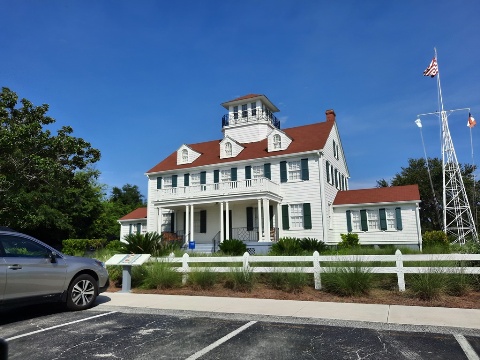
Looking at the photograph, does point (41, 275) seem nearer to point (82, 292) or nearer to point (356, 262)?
point (82, 292)

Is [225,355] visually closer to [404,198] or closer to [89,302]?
[89,302]

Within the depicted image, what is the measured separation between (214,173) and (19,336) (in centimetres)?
2318

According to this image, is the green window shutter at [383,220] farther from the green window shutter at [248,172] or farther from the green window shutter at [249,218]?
the green window shutter at [248,172]

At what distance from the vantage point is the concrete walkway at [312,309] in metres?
6.23

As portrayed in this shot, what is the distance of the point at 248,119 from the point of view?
102 feet

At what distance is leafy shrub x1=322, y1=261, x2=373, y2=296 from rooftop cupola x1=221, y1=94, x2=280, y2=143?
22358mm

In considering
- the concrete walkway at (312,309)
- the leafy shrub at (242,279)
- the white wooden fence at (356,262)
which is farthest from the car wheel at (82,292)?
the leafy shrub at (242,279)

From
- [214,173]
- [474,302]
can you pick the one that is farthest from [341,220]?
[474,302]

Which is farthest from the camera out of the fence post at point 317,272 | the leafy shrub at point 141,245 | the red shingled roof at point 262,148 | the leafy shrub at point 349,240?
the red shingled roof at point 262,148

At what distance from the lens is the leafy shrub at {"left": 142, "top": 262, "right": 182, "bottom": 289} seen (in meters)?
10.6

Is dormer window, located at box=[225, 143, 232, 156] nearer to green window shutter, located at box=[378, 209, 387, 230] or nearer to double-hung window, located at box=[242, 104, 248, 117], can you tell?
double-hung window, located at box=[242, 104, 248, 117]

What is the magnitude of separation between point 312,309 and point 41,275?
5246 millimetres

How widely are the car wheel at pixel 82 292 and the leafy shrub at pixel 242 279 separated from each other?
3.50 m

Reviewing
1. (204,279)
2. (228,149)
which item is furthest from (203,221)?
(204,279)
